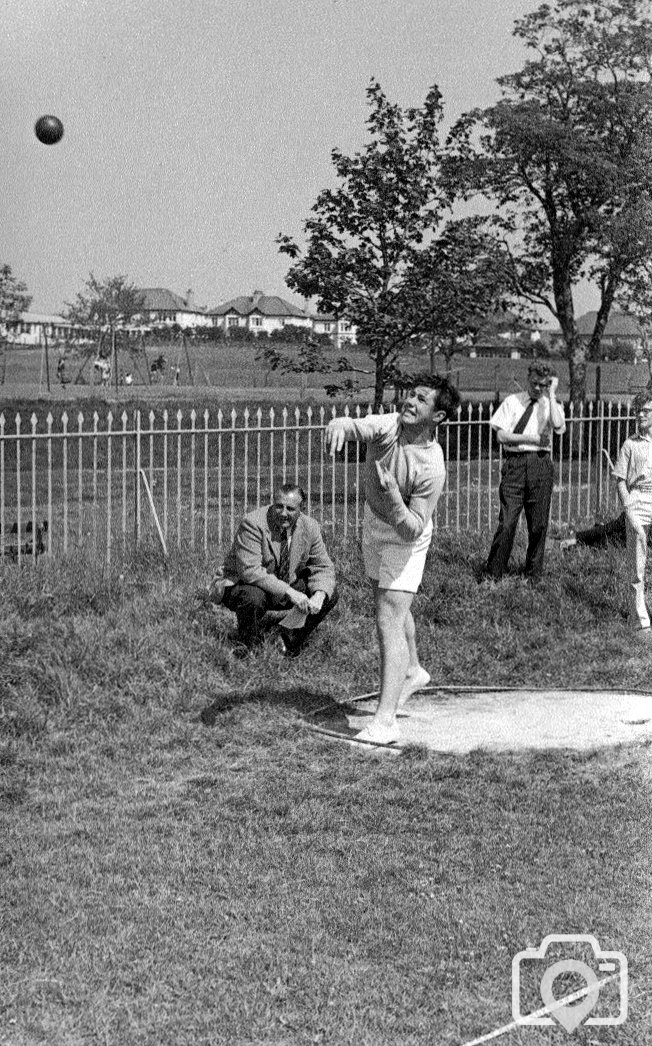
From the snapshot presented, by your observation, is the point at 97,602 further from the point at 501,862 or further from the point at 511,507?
the point at 501,862

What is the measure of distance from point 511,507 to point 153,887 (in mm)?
6429

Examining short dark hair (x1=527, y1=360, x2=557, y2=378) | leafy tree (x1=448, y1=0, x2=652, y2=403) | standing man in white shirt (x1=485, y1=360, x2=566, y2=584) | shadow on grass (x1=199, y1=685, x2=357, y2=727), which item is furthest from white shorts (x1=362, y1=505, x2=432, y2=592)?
leafy tree (x1=448, y1=0, x2=652, y2=403)

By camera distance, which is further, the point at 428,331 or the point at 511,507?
the point at 428,331

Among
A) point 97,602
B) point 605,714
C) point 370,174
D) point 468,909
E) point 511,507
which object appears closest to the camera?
point 468,909

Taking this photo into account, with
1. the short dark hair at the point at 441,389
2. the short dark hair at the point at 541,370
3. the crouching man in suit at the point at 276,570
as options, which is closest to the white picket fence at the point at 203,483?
the crouching man in suit at the point at 276,570

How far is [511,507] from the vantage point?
35.7ft

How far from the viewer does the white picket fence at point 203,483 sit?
1108cm

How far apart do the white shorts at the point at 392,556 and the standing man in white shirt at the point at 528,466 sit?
3915 mm

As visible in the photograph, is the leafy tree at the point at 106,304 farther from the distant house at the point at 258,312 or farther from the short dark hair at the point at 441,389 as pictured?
the distant house at the point at 258,312

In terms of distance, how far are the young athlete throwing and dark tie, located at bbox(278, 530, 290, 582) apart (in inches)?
61.2

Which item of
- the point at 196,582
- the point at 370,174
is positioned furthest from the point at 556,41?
the point at 196,582

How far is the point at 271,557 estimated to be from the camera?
8.60 meters

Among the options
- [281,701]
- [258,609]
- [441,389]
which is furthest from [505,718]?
[441,389]

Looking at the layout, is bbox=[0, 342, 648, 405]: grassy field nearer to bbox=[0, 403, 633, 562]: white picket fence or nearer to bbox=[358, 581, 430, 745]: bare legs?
bbox=[0, 403, 633, 562]: white picket fence
